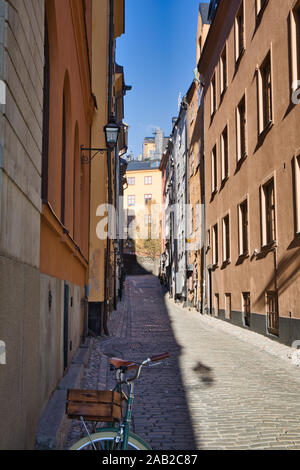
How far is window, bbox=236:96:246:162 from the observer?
17.2m

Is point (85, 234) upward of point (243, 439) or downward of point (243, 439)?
upward

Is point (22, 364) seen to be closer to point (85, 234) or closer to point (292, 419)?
point (292, 419)

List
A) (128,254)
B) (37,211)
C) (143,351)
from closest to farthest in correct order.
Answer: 1. (37,211)
2. (143,351)
3. (128,254)

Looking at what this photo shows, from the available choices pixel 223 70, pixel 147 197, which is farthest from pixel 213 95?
pixel 147 197

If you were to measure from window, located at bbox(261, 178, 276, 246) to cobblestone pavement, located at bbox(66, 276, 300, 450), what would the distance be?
2573mm

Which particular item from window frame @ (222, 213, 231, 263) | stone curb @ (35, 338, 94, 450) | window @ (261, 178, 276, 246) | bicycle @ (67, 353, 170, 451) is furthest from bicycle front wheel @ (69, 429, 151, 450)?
window frame @ (222, 213, 231, 263)

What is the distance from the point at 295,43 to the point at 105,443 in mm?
10549

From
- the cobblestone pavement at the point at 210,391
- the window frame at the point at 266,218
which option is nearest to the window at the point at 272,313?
the cobblestone pavement at the point at 210,391

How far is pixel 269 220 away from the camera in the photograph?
1398cm

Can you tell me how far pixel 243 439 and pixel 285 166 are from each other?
8016 mm

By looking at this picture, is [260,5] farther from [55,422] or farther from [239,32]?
[55,422]

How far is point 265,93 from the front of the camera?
14.6 m

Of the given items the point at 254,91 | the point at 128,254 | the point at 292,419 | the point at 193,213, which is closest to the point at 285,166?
the point at 254,91

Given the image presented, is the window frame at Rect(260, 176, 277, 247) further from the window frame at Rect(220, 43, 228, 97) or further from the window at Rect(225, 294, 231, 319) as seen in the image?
the window frame at Rect(220, 43, 228, 97)
